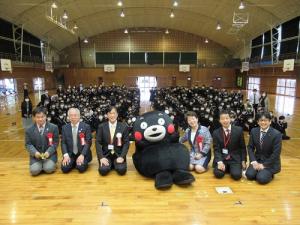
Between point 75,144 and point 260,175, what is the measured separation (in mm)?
3048

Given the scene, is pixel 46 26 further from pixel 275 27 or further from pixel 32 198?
pixel 32 198

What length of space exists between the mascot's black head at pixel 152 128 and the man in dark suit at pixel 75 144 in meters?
0.96

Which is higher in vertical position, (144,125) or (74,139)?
(144,125)

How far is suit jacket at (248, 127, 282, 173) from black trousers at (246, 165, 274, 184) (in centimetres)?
9

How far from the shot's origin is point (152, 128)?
4.08 metres

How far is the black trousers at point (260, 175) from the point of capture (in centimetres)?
395

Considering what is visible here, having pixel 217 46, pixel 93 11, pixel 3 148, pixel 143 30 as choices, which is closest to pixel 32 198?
pixel 3 148

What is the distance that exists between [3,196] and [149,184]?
2.07m

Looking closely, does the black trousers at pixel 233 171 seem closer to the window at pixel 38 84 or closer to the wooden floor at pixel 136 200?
the wooden floor at pixel 136 200

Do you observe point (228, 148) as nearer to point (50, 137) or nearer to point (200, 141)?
point (200, 141)

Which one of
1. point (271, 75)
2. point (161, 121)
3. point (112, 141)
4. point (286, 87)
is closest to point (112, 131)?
point (112, 141)

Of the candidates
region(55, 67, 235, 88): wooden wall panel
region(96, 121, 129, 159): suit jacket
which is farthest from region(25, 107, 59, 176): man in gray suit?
region(55, 67, 235, 88): wooden wall panel

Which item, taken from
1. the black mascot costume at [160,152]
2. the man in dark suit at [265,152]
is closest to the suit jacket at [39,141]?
the black mascot costume at [160,152]

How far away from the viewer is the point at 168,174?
3934 mm
